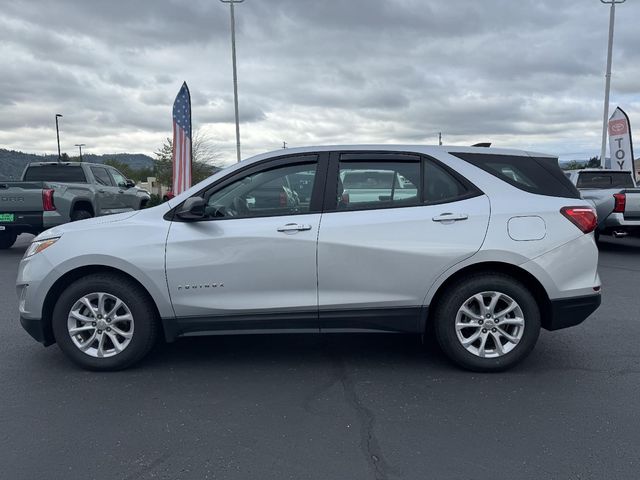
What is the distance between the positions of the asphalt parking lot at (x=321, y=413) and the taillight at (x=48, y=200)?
6262 millimetres

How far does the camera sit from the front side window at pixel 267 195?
167 inches

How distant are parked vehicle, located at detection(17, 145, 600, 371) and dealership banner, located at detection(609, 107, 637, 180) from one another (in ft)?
60.5

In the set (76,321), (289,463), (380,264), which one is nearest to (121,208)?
(76,321)

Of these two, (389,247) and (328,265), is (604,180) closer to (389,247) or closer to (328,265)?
(389,247)

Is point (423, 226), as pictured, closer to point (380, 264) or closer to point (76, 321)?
point (380, 264)

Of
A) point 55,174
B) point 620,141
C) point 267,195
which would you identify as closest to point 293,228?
point 267,195

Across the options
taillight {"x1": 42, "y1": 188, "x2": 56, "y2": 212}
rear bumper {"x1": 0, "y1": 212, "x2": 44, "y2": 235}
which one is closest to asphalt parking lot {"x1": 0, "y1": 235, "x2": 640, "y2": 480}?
taillight {"x1": 42, "y1": 188, "x2": 56, "y2": 212}

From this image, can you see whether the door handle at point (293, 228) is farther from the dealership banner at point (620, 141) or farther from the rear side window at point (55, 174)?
the dealership banner at point (620, 141)

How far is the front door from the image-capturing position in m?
4.09

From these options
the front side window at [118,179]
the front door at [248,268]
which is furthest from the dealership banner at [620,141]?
the front door at [248,268]

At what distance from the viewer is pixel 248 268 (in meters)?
4.10

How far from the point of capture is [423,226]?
413 cm

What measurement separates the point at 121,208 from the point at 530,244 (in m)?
11.3

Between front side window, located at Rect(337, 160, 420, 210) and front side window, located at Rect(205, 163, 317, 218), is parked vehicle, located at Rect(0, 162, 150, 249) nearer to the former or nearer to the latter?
front side window, located at Rect(205, 163, 317, 218)
